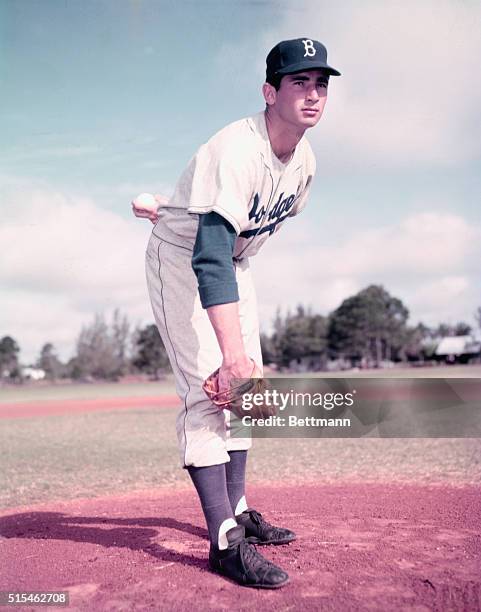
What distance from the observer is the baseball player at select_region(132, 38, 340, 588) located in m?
2.25

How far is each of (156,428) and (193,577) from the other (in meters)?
9.13

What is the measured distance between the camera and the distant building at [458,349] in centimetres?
5600

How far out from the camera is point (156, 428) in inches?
447

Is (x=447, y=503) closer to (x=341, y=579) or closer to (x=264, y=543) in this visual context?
(x=264, y=543)

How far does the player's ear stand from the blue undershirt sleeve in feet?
1.78

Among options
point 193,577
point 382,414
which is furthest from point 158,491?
point 382,414

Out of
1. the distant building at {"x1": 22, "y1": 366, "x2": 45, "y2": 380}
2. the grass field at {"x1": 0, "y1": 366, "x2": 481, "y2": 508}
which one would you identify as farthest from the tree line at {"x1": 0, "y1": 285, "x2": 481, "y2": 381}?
the grass field at {"x1": 0, "y1": 366, "x2": 481, "y2": 508}

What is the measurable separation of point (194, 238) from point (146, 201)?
0.39 m

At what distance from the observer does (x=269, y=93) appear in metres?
2.51

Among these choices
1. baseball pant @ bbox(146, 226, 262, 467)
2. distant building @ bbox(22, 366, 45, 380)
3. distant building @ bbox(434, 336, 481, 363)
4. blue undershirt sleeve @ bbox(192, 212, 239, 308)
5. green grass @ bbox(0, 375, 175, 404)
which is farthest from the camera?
distant building @ bbox(22, 366, 45, 380)

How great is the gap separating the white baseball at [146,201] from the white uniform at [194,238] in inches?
6.5

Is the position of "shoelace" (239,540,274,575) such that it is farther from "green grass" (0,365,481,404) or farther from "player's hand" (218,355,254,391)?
"green grass" (0,365,481,404)

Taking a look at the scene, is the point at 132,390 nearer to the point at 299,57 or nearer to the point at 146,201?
the point at 146,201

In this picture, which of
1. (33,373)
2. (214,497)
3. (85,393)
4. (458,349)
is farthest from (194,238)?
(33,373)
